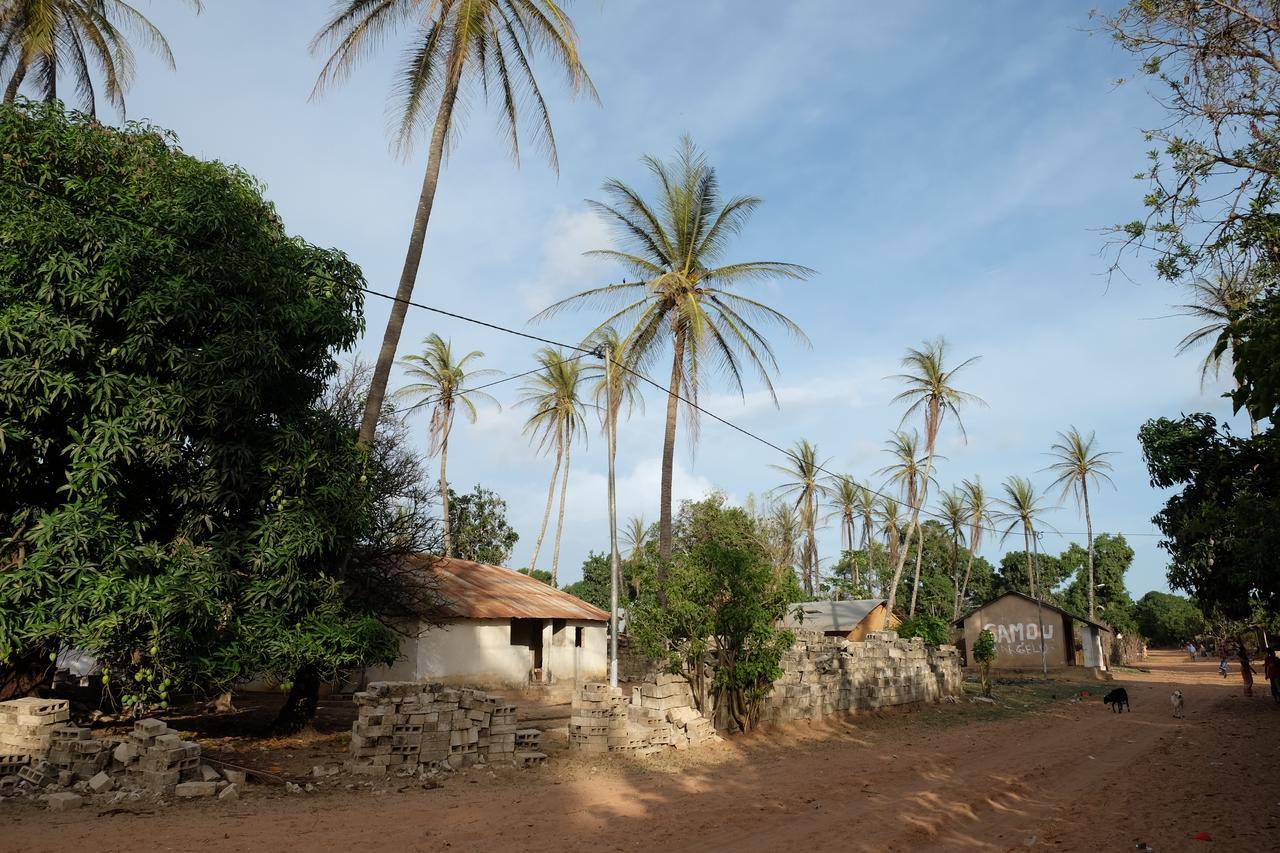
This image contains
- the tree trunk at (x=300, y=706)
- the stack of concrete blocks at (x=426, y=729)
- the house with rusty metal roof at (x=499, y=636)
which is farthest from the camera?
the house with rusty metal roof at (x=499, y=636)

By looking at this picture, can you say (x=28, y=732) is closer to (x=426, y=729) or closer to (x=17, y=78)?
(x=426, y=729)

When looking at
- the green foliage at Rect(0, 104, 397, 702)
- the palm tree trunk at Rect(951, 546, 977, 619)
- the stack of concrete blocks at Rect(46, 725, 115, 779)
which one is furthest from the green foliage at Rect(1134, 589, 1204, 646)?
the stack of concrete blocks at Rect(46, 725, 115, 779)

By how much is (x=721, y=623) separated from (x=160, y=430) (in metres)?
10.0

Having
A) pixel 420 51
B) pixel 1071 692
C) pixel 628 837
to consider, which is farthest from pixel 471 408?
pixel 628 837

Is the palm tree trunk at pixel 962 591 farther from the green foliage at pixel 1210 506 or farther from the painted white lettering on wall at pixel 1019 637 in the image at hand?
the green foliage at pixel 1210 506

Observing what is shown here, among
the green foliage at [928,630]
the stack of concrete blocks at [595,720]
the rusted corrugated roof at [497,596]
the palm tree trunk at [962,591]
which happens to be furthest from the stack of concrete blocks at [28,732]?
the palm tree trunk at [962,591]

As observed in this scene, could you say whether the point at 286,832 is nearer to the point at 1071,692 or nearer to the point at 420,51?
the point at 420,51

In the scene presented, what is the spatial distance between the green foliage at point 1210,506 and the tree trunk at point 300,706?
16552 millimetres

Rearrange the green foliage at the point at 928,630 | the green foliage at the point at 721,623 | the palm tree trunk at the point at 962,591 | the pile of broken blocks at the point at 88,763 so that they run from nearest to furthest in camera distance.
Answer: the pile of broken blocks at the point at 88,763 → the green foliage at the point at 721,623 → the green foliage at the point at 928,630 → the palm tree trunk at the point at 962,591

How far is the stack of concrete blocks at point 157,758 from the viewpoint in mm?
9641

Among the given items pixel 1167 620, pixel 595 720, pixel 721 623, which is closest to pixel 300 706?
pixel 595 720

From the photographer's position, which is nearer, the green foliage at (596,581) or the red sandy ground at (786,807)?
the red sandy ground at (786,807)

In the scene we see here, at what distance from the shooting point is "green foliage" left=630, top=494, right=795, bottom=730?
49.7 ft

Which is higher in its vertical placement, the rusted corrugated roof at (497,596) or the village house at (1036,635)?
the rusted corrugated roof at (497,596)
